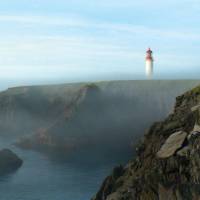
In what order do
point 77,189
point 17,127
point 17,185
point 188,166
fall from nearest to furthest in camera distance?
point 188,166 → point 77,189 → point 17,185 → point 17,127

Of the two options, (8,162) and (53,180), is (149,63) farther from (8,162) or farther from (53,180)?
(53,180)

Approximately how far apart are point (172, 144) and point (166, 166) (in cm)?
200

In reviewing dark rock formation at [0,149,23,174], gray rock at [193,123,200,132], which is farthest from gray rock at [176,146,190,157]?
dark rock formation at [0,149,23,174]

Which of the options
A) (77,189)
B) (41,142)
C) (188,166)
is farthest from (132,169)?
(41,142)

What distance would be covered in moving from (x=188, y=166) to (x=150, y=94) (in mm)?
133486

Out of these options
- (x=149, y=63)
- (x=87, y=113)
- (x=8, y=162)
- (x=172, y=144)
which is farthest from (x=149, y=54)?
(x=172, y=144)

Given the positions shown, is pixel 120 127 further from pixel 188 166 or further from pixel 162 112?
pixel 188 166

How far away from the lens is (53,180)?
9781 centimetres

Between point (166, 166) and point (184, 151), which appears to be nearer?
point (184, 151)

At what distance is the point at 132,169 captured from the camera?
41.6 meters

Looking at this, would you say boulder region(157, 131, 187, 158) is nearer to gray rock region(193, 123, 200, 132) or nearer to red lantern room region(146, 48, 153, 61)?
gray rock region(193, 123, 200, 132)

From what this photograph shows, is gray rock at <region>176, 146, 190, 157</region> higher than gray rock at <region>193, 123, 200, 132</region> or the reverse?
the reverse

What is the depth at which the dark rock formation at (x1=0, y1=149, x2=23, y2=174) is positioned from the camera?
110 m

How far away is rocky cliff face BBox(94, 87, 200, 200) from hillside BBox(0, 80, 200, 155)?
94777mm
